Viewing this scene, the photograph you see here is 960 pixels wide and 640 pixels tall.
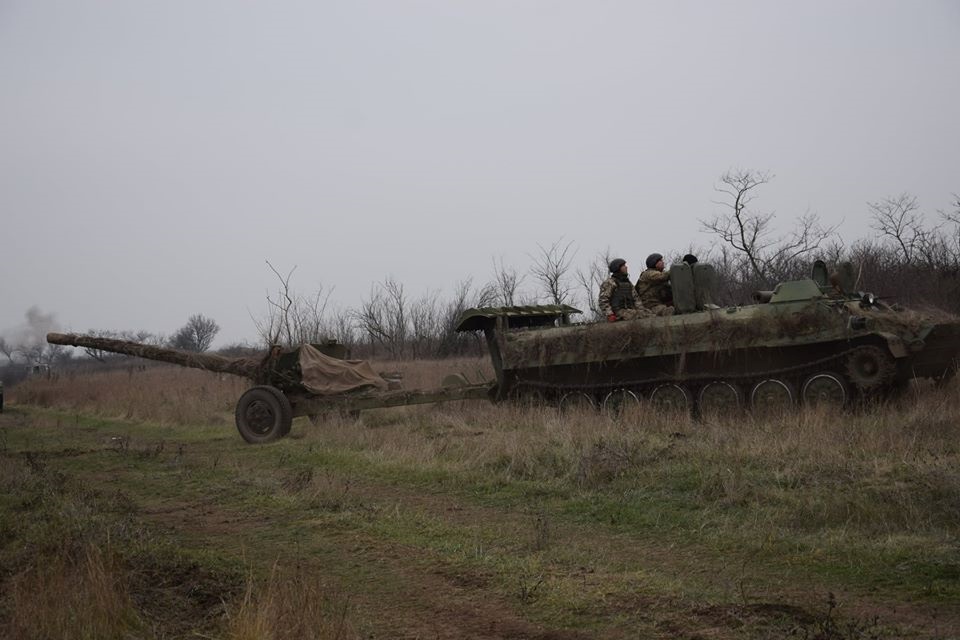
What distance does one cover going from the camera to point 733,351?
1166 cm

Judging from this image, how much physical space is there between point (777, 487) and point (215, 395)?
51.8 ft

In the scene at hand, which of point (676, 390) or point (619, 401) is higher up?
point (676, 390)

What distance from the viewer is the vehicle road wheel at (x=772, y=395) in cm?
1140

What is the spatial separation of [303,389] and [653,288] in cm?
551

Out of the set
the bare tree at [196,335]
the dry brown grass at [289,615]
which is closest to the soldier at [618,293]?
the dry brown grass at [289,615]

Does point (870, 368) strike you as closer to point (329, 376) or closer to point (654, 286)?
point (654, 286)

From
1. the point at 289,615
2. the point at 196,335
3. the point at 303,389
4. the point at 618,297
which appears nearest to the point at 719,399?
the point at 618,297

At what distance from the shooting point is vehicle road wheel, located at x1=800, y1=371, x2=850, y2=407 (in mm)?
11031

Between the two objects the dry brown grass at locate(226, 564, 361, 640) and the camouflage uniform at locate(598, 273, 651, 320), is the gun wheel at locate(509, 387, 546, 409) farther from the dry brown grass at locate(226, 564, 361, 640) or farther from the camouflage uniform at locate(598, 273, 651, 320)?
the dry brown grass at locate(226, 564, 361, 640)

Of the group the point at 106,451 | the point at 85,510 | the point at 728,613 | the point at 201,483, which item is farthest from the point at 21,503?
the point at 728,613

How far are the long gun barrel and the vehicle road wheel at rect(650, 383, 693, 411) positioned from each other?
5.95 metres

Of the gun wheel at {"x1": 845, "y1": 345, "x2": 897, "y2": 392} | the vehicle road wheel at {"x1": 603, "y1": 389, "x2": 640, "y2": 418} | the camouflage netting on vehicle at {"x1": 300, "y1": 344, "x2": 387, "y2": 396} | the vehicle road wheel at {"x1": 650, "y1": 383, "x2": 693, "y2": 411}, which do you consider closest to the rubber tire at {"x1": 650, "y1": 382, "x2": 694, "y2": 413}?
the vehicle road wheel at {"x1": 650, "y1": 383, "x2": 693, "y2": 411}

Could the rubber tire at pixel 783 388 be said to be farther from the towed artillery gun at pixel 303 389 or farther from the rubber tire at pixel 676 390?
the towed artillery gun at pixel 303 389

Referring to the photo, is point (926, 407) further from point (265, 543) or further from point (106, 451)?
point (106, 451)
